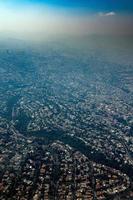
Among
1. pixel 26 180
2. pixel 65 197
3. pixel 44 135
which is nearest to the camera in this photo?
pixel 65 197

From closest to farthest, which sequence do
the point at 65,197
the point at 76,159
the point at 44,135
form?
1. the point at 65,197
2. the point at 76,159
3. the point at 44,135

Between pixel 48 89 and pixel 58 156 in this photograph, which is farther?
pixel 48 89

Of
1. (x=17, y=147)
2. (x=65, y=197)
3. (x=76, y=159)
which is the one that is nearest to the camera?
(x=65, y=197)

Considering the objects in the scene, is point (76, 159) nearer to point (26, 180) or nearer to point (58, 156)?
point (58, 156)

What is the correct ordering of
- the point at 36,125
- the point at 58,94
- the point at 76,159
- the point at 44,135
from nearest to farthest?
the point at 76,159, the point at 44,135, the point at 36,125, the point at 58,94

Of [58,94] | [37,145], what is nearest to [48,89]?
[58,94]

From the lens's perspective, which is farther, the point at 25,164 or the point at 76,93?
the point at 76,93

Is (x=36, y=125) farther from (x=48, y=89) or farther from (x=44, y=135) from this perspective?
(x=48, y=89)

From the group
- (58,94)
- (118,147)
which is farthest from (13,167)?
(58,94)
